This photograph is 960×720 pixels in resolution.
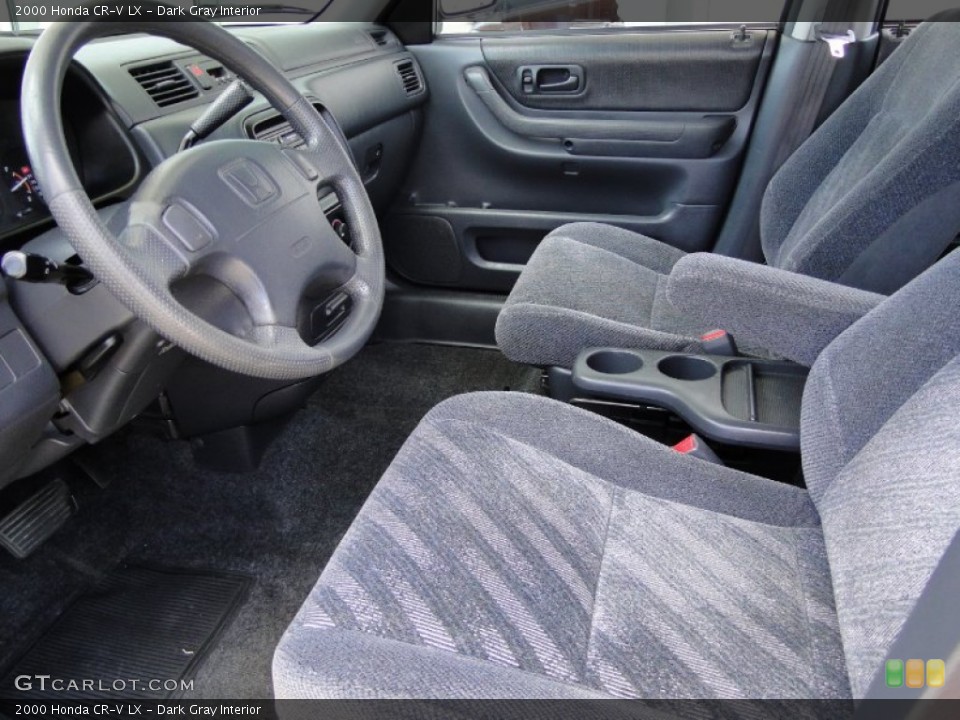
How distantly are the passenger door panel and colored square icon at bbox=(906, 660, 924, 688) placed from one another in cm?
164

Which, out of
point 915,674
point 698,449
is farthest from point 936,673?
point 698,449

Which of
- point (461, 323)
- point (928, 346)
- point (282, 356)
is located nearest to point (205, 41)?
point (282, 356)

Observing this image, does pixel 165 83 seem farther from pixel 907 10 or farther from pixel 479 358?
pixel 907 10

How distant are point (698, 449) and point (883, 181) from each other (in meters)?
0.48

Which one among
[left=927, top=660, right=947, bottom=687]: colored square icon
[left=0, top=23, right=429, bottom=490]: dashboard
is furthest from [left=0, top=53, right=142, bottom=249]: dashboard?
[left=927, top=660, right=947, bottom=687]: colored square icon

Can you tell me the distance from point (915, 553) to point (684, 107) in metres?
1.56

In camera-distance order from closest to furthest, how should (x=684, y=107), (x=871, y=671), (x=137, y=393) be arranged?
(x=871, y=671) < (x=137, y=393) < (x=684, y=107)

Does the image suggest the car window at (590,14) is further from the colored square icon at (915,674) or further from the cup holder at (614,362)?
the colored square icon at (915,674)

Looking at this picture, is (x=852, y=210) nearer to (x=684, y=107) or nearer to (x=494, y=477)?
(x=494, y=477)

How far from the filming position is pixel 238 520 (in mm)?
1661

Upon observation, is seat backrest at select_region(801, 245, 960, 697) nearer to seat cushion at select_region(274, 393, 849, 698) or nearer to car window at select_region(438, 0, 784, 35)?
seat cushion at select_region(274, 393, 849, 698)

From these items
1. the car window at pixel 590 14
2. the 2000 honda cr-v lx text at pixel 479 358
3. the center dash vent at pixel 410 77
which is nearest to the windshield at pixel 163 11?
the 2000 honda cr-v lx text at pixel 479 358

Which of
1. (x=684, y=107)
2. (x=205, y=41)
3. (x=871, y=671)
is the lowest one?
(x=684, y=107)

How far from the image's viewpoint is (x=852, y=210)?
4.04 ft
